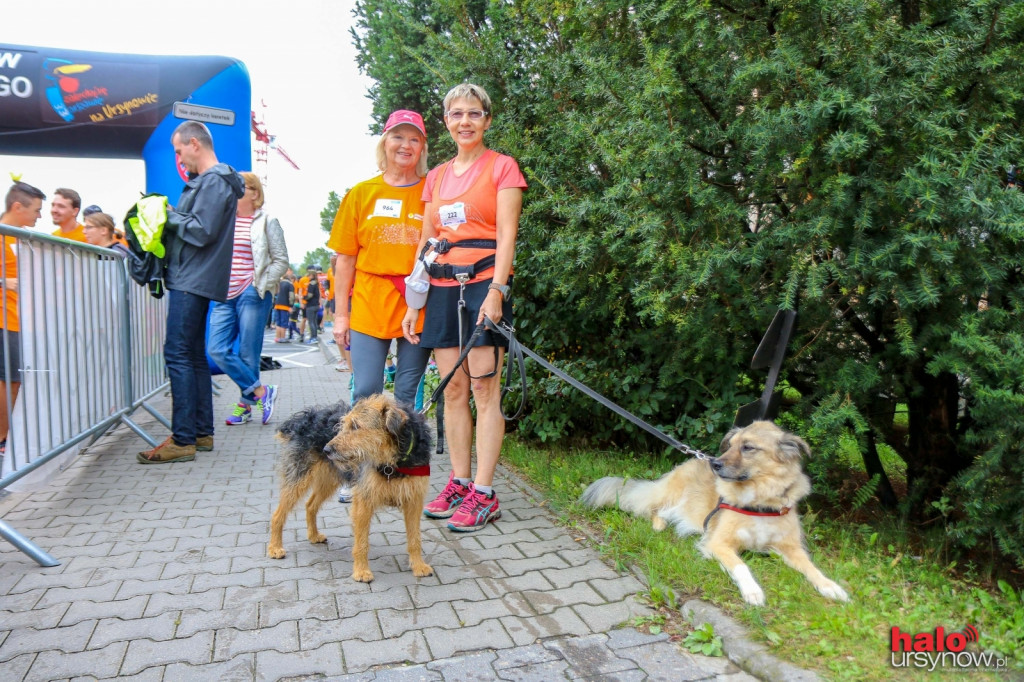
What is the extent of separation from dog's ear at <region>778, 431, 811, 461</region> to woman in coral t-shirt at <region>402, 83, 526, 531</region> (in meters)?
1.59

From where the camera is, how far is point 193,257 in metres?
5.41

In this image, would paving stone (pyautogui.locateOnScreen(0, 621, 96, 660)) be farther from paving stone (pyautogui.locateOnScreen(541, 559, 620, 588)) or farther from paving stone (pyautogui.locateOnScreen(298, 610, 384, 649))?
paving stone (pyautogui.locateOnScreen(541, 559, 620, 588))

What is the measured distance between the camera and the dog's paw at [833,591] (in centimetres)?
293

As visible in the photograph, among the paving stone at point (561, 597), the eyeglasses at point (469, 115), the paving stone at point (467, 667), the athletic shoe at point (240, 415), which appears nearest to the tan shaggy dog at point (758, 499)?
the paving stone at point (561, 597)

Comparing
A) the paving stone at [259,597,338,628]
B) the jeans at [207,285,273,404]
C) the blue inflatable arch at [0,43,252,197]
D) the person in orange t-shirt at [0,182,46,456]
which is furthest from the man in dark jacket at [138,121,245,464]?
the blue inflatable arch at [0,43,252,197]

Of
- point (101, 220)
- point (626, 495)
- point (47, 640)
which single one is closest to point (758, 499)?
point (626, 495)

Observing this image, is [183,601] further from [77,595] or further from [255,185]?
[255,185]

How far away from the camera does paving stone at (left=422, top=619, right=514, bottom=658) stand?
2.67m

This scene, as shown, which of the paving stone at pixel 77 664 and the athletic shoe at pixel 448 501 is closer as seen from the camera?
the paving stone at pixel 77 664

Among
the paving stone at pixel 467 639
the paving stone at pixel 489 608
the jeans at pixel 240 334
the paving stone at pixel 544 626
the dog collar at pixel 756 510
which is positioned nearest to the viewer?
the paving stone at pixel 467 639

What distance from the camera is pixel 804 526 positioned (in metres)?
3.78

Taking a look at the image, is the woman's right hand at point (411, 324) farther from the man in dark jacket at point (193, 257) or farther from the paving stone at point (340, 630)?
the man in dark jacket at point (193, 257)

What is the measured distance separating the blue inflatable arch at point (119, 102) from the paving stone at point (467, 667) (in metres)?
8.32

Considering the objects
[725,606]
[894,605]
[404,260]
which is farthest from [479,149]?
[894,605]
